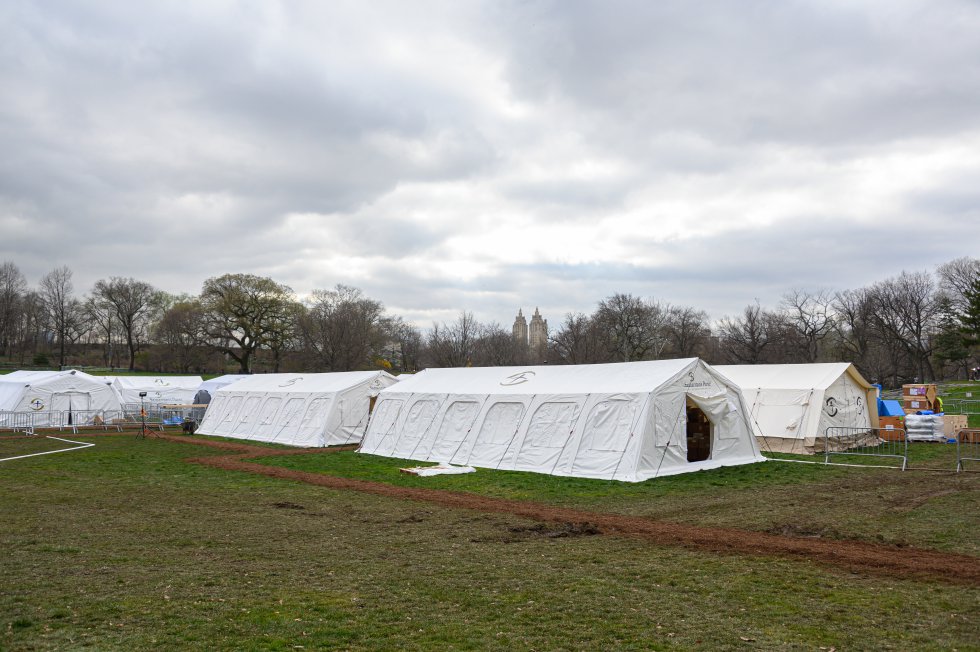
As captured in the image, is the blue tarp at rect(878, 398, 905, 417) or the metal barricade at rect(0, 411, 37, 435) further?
the metal barricade at rect(0, 411, 37, 435)

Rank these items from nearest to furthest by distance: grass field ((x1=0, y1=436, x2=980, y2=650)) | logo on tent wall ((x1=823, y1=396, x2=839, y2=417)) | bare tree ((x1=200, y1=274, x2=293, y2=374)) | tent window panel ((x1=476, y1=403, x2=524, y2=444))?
grass field ((x1=0, y1=436, x2=980, y2=650))
tent window panel ((x1=476, y1=403, x2=524, y2=444))
logo on tent wall ((x1=823, y1=396, x2=839, y2=417))
bare tree ((x1=200, y1=274, x2=293, y2=374))

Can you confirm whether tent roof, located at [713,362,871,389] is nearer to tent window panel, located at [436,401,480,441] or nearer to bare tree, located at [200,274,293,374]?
tent window panel, located at [436,401,480,441]

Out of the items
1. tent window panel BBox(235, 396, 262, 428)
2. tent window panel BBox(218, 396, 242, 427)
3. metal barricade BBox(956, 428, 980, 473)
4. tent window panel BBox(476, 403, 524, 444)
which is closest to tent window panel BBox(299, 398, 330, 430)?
tent window panel BBox(235, 396, 262, 428)

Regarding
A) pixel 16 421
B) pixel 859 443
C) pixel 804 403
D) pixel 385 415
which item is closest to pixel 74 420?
pixel 16 421

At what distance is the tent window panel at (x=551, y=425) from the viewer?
52.3 feet

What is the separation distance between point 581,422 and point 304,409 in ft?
43.8

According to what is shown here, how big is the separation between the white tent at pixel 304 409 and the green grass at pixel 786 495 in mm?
6141

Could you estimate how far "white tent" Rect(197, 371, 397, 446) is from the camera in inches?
943

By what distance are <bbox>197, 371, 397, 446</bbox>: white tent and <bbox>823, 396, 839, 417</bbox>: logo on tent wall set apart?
15.7m

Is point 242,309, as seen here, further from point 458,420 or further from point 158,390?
point 458,420

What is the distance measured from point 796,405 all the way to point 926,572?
48.1 feet

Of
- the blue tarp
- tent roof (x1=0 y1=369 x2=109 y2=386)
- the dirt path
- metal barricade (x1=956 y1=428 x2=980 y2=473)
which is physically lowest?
metal barricade (x1=956 y1=428 x2=980 y2=473)

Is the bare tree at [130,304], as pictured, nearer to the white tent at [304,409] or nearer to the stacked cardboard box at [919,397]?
the white tent at [304,409]

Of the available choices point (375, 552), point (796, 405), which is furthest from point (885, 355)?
point (375, 552)
